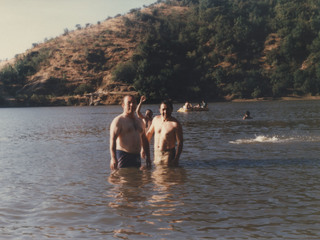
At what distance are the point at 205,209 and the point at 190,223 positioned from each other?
0.74 meters

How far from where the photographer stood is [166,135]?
9.61 m

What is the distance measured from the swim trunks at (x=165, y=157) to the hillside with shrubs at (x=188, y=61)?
57.1m

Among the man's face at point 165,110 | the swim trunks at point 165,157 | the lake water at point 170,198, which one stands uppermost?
the man's face at point 165,110

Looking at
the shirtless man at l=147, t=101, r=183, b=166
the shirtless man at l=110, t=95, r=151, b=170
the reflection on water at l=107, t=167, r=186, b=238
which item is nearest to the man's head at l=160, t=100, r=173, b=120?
the shirtless man at l=147, t=101, r=183, b=166

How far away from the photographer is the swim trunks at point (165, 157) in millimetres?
10016

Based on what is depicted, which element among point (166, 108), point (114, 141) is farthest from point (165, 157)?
point (114, 141)

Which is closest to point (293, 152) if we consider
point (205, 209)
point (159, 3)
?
point (205, 209)

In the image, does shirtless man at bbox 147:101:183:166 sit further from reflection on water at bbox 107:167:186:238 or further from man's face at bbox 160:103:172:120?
reflection on water at bbox 107:167:186:238

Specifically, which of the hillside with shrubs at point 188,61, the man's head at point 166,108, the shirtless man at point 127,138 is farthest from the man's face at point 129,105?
the hillside with shrubs at point 188,61

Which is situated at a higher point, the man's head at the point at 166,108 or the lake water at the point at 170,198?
the man's head at the point at 166,108

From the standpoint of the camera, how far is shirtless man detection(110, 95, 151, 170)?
8648 mm

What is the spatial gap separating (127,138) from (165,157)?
1.48m

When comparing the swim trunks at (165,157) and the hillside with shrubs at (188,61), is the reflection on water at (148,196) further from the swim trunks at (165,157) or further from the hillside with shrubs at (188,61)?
the hillside with shrubs at (188,61)

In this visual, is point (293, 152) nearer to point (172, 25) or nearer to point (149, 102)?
point (149, 102)
